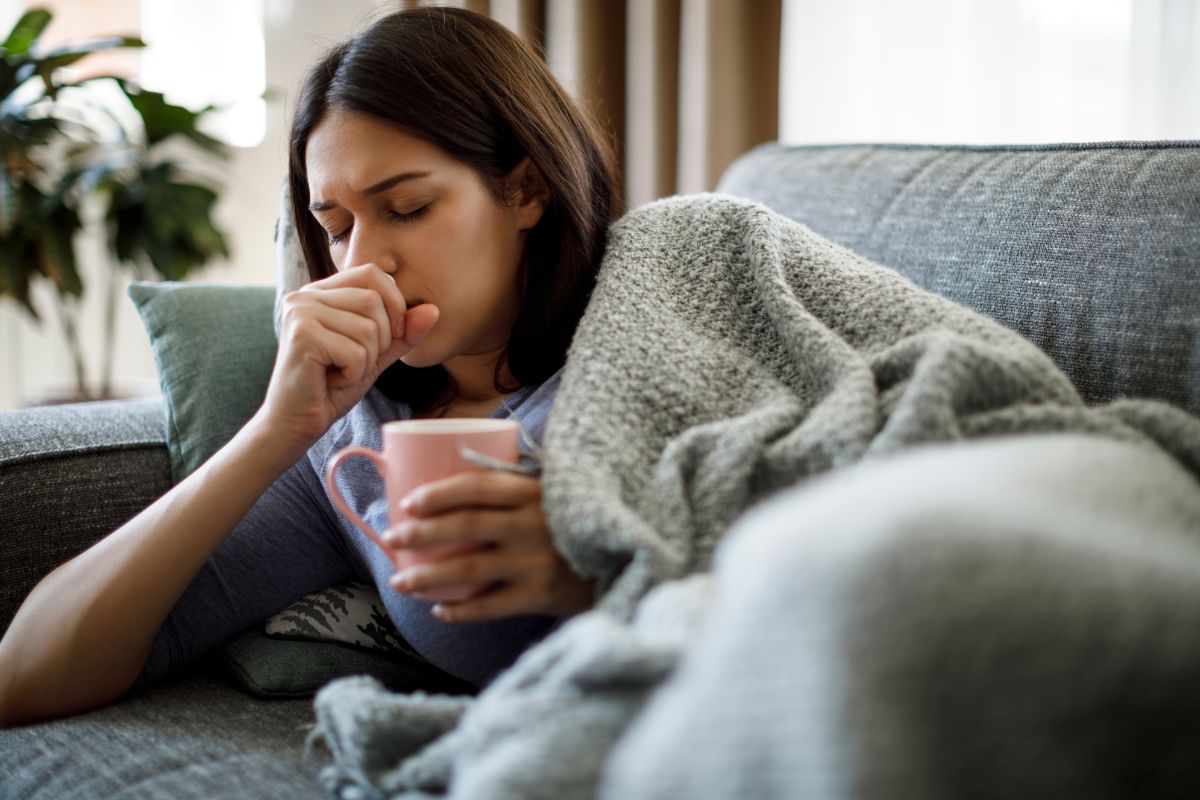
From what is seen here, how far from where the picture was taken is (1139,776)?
43 cm

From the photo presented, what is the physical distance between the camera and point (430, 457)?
2.22ft

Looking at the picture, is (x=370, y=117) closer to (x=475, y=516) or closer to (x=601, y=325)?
(x=601, y=325)

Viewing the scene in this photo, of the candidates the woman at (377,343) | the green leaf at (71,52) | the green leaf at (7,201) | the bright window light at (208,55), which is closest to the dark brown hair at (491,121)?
the woman at (377,343)

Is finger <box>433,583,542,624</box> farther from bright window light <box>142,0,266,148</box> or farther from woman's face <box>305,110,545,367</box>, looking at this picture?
bright window light <box>142,0,266,148</box>

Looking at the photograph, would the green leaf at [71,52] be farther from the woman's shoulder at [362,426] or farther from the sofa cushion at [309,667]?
the sofa cushion at [309,667]

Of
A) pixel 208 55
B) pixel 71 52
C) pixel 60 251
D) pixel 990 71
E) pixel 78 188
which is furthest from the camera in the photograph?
pixel 208 55

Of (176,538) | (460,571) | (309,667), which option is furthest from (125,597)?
(460,571)

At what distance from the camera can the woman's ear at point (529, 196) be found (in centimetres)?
104

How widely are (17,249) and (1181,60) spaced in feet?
8.34

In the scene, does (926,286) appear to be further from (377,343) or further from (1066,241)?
(377,343)

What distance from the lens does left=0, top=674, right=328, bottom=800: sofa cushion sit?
2.43ft

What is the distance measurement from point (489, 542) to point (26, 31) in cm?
239

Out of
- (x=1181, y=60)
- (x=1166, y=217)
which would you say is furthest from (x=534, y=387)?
(x=1181, y=60)

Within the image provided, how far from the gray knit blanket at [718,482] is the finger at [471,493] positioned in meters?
0.02
